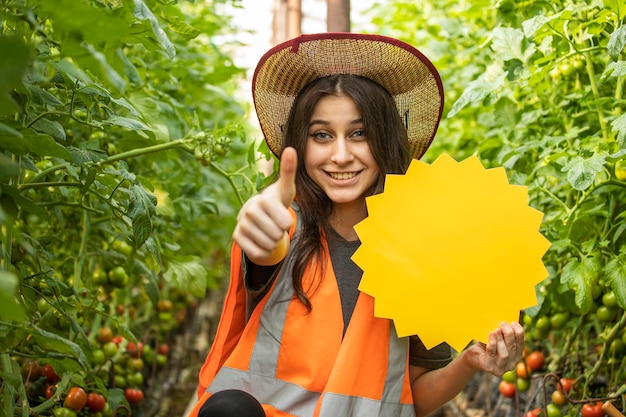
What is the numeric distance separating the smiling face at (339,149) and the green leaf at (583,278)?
0.52 m

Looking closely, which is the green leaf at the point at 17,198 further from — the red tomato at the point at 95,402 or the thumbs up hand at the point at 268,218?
the red tomato at the point at 95,402

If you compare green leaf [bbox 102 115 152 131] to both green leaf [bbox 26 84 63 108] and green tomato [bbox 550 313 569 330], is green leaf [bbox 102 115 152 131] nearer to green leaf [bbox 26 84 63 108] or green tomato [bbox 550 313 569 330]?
green leaf [bbox 26 84 63 108]

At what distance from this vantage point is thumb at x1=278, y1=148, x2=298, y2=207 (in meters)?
1.16

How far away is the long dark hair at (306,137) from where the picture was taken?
1637 millimetres

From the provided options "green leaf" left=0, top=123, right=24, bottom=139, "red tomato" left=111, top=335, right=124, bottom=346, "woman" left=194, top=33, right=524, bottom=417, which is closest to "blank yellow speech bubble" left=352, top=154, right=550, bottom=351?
"woman" left=194, top=33, right=524, bottom=417

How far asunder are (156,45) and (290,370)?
2.33 feet

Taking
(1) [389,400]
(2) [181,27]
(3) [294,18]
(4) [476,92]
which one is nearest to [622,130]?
(4) [476,92]

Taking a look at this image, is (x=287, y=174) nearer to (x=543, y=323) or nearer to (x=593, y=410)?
(x=593, y=410)

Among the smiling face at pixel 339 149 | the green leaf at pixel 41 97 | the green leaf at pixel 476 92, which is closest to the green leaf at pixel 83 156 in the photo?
the green leaf at pixel 41 97

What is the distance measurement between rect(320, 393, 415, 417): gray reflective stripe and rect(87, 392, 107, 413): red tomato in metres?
0.81

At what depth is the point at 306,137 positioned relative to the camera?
1.65m

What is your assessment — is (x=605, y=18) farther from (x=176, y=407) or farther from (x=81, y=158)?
(x=176, y=407)

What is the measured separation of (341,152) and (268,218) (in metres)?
0.43

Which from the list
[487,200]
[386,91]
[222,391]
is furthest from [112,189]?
[487,200]
